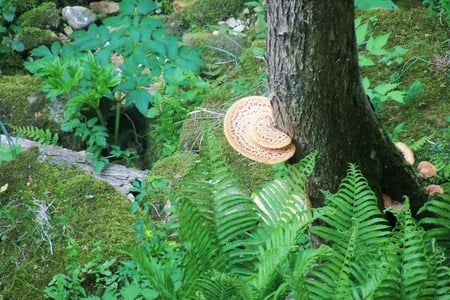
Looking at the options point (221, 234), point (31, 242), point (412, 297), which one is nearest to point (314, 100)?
point (221, 234)

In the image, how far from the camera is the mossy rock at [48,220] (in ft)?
12.7

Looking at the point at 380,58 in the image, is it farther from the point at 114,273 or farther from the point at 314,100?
the point at 114,273

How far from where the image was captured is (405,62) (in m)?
5.06

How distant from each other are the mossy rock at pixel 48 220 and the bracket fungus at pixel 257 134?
1.05 meters

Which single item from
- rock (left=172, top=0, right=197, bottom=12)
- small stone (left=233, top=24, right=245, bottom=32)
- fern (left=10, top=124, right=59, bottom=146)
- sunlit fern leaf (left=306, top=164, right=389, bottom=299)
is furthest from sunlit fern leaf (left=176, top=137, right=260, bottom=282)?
rock (left=172, top=0, right=197, bottom=12)

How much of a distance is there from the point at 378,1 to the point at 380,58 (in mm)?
943

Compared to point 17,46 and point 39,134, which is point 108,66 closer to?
point 39,134

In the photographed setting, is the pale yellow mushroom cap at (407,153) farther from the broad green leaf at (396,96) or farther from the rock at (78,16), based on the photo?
the rock at (78,16)

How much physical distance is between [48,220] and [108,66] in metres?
1.38

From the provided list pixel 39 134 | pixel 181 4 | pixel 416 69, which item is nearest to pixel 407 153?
pixel 416 69

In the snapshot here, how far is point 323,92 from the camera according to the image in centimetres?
309

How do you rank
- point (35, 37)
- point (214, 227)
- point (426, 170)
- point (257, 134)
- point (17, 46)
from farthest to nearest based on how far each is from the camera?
point (35, 37), point (17, 46), point (426, 170), point (257, 134), point (214, 227)

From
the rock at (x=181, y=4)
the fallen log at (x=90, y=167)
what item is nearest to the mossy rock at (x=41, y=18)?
the rock at (x=181, y=4)

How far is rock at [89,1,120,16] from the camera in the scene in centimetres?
763
